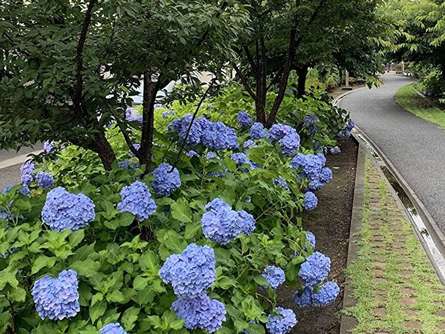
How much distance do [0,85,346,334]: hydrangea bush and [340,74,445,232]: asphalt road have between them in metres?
2.99

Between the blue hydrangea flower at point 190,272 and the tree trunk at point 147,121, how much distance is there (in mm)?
1356

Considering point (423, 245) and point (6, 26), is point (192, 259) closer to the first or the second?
point (6, 26)

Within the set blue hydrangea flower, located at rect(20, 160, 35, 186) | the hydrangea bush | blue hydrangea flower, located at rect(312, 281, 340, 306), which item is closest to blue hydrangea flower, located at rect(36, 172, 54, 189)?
the hydrangea bush

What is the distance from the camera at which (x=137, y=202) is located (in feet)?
8.26

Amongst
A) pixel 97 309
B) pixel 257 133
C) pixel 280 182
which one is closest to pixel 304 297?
pixel 280 182

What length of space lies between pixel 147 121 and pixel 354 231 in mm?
2499

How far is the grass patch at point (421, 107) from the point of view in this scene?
15273 millimetres

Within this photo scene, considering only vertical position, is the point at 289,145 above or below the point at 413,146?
above

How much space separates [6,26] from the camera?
2613 millimetres

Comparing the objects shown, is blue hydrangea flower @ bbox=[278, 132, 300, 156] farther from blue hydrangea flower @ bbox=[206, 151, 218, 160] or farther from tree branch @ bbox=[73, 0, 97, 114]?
tree branch @ bbox=[73, 0, 97, 114]

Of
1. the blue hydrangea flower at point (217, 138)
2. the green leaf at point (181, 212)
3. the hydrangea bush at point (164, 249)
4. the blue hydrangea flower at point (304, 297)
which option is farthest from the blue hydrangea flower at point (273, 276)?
the blue hydrangea flower at point (217, 138)

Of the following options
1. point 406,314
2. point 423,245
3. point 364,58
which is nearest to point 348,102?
point 364,58

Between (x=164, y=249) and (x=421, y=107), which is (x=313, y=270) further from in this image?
(x=421, y=107)

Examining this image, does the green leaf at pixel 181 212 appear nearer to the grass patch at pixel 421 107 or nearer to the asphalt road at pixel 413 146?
the asphalt road at pixel 413 146
